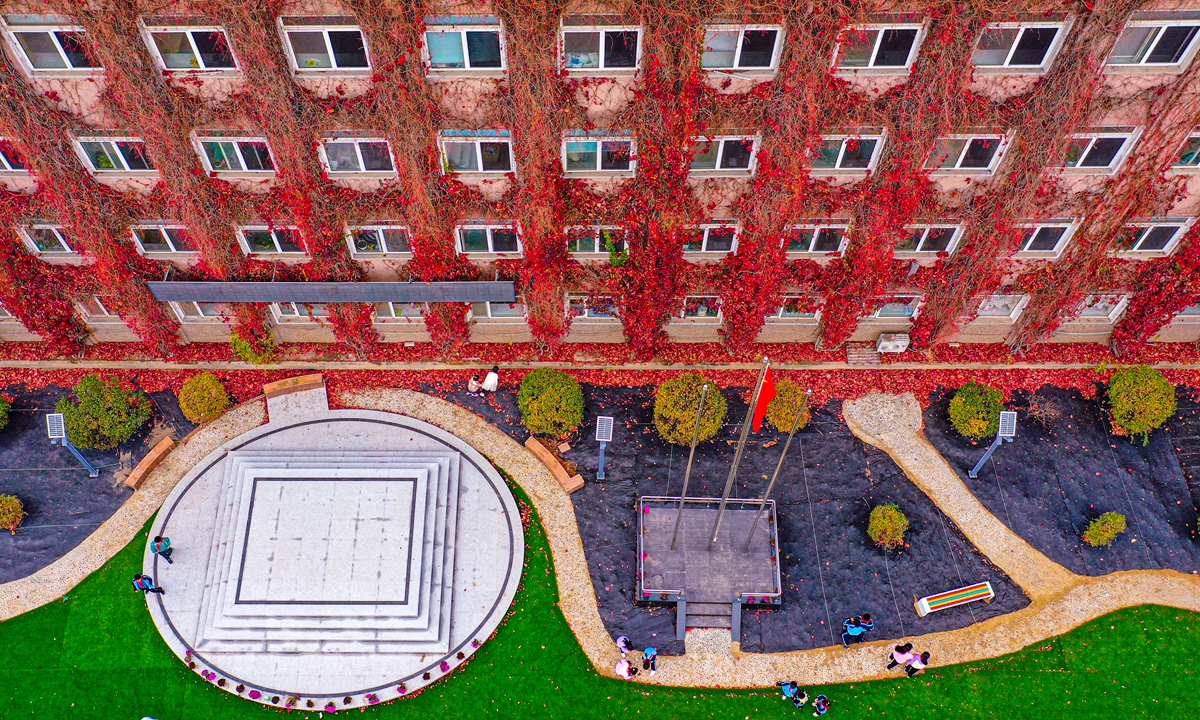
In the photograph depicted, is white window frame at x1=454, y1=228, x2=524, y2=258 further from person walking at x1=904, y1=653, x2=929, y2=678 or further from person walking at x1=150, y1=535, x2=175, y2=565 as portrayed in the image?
person walking at x1=904, y1=653, x2=929, y2=678

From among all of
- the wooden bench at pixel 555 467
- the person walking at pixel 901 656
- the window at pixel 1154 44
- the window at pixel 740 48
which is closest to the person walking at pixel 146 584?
the wooden bench at pixel 555 467

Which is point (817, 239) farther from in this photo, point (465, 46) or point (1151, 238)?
point (465, 46)

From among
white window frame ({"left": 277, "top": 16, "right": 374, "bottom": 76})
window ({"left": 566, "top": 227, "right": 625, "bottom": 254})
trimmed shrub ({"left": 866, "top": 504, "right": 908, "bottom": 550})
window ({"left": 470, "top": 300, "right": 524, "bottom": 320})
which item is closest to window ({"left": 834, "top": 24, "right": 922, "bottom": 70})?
window ({"left": 566, "top": 227, "right": 625, "bottom": 254})

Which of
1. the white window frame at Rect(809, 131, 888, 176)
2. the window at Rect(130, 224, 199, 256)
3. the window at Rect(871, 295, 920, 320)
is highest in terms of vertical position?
the white window frame at Rect(809, 131, 888, 176)

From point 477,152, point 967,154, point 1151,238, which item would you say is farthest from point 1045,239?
point 477,152

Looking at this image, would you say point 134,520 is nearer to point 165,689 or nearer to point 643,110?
point 165,689

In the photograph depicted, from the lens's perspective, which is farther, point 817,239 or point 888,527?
point 817,239

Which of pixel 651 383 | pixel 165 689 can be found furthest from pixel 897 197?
pixel 165 689
